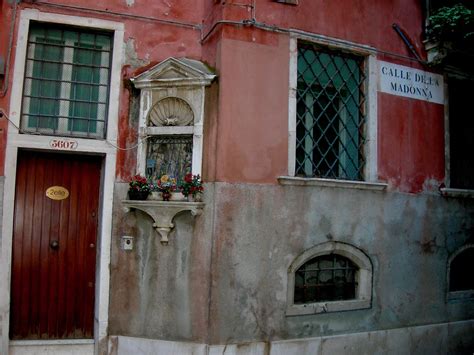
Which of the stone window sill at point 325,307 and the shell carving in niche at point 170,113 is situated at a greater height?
the shell carving in niche at point 170,113

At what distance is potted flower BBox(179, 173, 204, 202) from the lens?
573cm

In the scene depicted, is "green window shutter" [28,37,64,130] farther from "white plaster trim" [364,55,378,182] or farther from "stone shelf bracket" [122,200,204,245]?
"white plaster trim" [364,55,378,182]

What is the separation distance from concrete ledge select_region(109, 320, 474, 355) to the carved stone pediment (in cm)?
339

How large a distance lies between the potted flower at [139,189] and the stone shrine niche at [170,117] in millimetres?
203

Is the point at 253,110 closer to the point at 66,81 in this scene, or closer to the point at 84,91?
the point at 84,91

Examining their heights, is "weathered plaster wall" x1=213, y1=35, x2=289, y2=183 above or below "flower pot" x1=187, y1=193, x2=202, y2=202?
above

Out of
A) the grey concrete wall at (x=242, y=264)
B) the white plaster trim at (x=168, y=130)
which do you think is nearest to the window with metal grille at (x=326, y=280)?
the grey concrete wall at (x=242, y=264)

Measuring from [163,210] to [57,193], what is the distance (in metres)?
1.56

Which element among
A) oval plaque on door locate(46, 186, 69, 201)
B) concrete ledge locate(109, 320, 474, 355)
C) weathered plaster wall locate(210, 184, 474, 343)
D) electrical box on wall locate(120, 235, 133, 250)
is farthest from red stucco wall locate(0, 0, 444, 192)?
concrete ledge locate(109, 320, 474, 355)

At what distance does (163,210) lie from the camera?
5.79 meters

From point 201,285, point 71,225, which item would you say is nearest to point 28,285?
point 71,225

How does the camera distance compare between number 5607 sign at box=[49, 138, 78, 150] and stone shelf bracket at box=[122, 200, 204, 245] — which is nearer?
stone shelf bracket at box=[122, 200, 204, 245]

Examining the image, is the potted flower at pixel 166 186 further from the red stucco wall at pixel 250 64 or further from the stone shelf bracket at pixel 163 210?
the red stucco wall at pixel 250 64

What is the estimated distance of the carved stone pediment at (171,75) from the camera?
19.6ft
